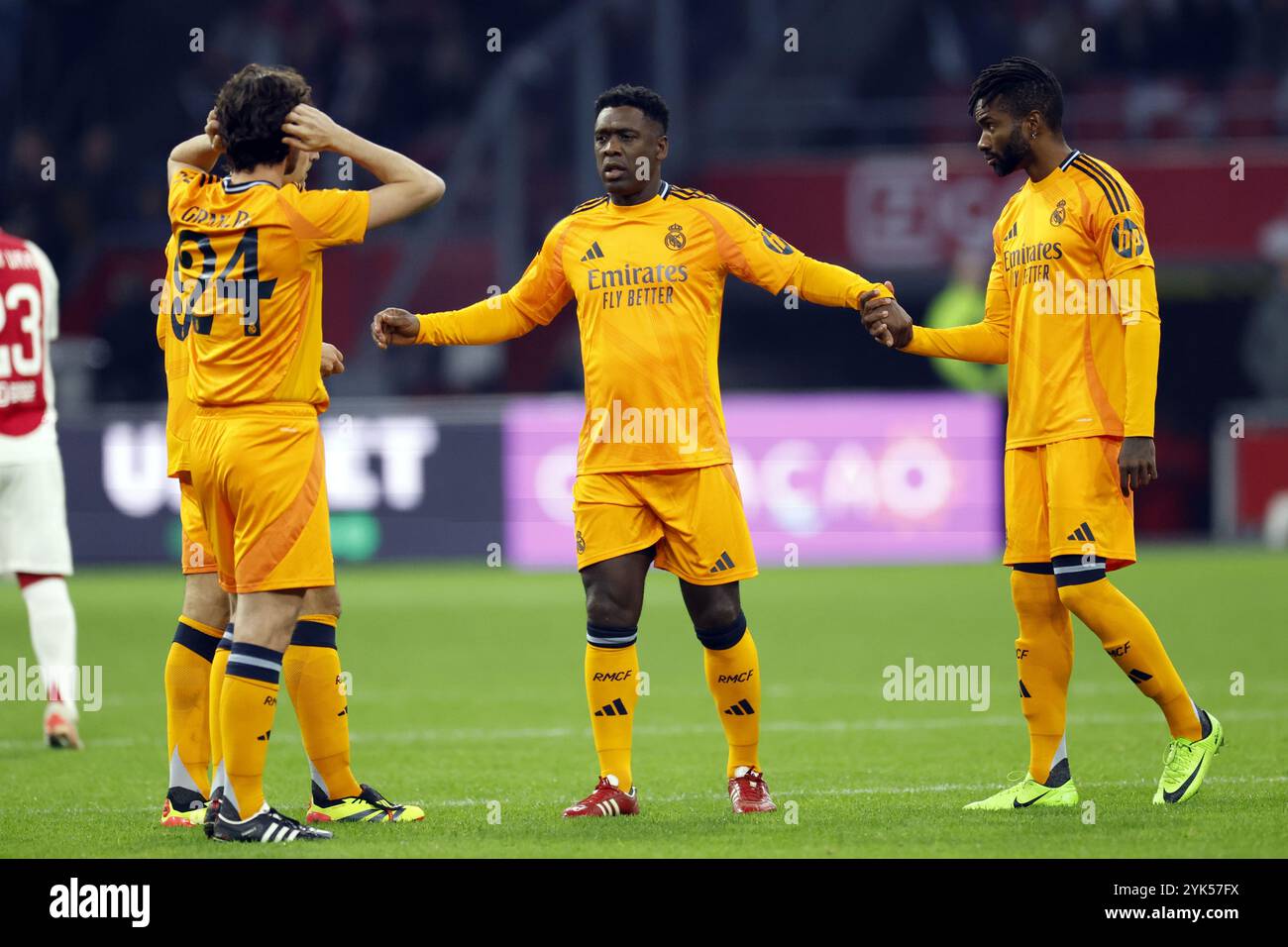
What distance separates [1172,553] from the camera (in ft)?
57.5

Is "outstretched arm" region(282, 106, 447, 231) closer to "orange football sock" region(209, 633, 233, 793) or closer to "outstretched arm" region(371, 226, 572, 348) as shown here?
"outstretched arm" region(371, 226, 572, 348)

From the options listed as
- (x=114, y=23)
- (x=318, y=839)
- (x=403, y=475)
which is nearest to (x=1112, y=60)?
(x=403, y=475)

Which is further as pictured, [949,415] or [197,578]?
[949,415]

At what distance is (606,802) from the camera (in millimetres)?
6188

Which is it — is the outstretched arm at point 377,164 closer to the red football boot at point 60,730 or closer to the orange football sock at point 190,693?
the orange football sock at point 190,693

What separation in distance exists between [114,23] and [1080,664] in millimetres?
16792

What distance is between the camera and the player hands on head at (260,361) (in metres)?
5.62

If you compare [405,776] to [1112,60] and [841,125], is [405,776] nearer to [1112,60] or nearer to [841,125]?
[841,125]

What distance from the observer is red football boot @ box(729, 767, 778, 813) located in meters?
6.25

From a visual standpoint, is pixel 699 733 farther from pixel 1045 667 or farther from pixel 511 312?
pixel 511 312

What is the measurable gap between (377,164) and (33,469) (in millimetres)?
3640

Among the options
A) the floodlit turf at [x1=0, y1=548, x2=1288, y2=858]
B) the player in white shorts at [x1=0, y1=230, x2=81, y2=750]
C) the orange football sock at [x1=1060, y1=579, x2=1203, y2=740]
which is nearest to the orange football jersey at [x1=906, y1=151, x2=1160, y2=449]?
the orange football sock at [x1=1060, y1=579, x2=1203, y2=740]

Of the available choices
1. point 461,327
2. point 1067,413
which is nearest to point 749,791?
point 1067,413

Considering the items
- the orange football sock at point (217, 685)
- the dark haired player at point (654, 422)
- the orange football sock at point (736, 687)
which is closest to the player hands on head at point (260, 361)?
the orange football sock at point (217, 685)
